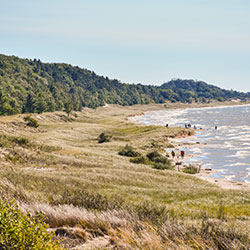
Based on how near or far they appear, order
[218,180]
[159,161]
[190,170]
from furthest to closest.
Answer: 1. [159,161]
2. [190,170]
3. [218,180]

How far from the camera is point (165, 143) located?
7131cm

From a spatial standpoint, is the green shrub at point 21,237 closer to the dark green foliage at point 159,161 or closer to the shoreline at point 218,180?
the shoreline at point 218,180

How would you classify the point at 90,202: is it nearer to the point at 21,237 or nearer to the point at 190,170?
the point at 21,237

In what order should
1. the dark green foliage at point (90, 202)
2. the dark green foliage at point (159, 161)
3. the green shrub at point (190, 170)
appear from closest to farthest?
the dark green foliage at point (90, 202) → the green shrub at point (190, 170) → the dark green foliage at point (159, 161)

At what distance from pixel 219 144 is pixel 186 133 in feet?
74.8

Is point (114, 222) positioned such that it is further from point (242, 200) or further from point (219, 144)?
point (219, 144)

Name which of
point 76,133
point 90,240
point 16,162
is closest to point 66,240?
point 90,240

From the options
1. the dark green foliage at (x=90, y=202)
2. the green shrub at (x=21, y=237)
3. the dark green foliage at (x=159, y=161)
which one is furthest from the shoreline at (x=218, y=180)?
the green shrub at (x=21, y=237)

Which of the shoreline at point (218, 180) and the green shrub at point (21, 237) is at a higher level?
the green shrub at point (21, 237)

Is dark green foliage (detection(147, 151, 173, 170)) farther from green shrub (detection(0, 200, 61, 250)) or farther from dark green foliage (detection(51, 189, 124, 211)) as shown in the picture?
green shrub (detection(0, 200, 61, 250))

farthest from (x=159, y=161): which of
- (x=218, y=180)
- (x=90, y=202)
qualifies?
(x=90, y=202)

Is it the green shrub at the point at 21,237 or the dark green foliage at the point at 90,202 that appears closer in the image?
the green shrub at the point at 21,237

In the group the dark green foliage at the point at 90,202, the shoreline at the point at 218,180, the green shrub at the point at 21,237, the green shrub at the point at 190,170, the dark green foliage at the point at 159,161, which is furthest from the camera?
the dark green foliage at the point at 159,161

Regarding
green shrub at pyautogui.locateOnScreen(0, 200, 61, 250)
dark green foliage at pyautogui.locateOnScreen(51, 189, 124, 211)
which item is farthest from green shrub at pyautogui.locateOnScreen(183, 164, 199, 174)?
green shrub at pyautogui.locateOnScreen(0, 200, 61, 250)
